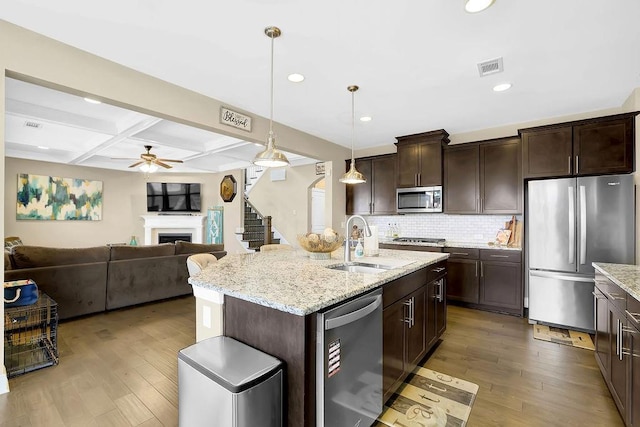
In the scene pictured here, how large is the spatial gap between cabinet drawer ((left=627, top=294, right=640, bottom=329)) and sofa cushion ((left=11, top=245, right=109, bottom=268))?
16.6 ft

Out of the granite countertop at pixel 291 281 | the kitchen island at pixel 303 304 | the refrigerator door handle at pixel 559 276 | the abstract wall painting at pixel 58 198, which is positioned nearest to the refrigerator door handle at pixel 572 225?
the refrigerator door handle at pixel 559 276

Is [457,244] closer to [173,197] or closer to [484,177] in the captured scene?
[484,177]

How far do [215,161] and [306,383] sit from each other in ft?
24.2

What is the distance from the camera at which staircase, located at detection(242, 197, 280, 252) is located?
25.0ft

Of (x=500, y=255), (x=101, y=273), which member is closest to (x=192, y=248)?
(x=101, y=273)

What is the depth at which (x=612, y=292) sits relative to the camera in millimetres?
2033

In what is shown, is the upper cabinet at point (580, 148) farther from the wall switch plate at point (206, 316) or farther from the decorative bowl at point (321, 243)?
the wall switch plate at point (206, 316)

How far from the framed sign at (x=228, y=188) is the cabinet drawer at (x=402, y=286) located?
6516 mm

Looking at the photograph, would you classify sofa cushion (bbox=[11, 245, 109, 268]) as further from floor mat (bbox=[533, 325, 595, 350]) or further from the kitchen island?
floor mat (bbox=[533, 325, 595, 350])

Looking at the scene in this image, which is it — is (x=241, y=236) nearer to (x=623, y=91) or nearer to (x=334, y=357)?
(x=334, y=357)

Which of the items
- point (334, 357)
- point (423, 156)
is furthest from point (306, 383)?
point (423, 156)

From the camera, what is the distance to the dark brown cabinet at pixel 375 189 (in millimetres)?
5188

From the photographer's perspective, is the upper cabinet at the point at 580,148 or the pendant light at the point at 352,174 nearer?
the pendant light at the point at 352,174

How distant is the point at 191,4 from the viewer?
190cm
